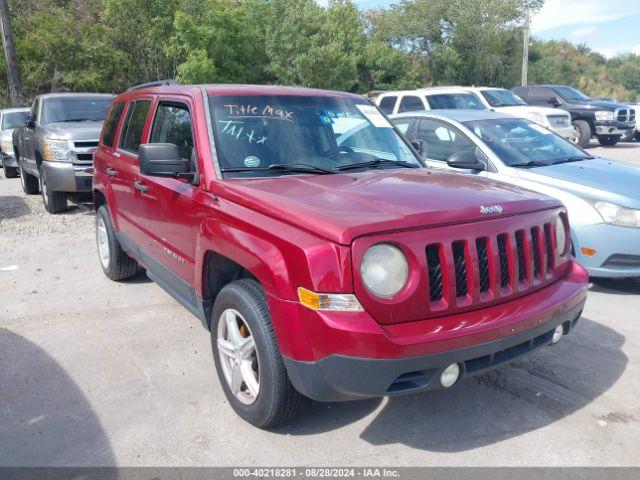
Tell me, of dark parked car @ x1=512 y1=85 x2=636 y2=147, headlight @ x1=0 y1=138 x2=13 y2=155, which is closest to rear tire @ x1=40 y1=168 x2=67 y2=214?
headlight @ x1=0 y1=138 x2=13 y2=155

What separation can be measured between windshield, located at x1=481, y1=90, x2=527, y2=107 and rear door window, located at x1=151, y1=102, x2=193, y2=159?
43.6 feet

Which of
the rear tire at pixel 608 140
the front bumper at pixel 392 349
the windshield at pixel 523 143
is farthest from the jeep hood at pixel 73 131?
the rear tire at pixel 608 140

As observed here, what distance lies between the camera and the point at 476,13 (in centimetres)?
3625

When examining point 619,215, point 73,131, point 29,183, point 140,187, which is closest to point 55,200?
point 73,131

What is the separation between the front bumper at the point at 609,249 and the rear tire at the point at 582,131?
14610 mm

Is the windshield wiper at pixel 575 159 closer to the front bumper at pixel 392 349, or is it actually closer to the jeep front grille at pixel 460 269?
the front bumper at pixel 392 349

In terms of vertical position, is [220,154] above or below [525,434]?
above

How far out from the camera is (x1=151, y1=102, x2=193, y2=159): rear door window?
4.12 meters

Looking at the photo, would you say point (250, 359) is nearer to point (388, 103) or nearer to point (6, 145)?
point (388, 103)

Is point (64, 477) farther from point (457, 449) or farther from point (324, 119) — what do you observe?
point (324, 119)

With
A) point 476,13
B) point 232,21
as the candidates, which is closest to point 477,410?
point 232,21

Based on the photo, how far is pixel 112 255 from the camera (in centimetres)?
592

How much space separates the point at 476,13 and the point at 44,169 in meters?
32.6

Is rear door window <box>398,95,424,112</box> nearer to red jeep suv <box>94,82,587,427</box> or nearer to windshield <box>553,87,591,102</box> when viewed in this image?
windshield <box>553,87,591,102</box>
